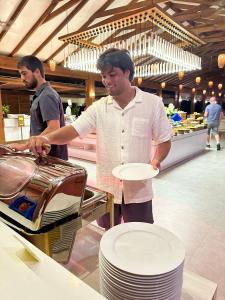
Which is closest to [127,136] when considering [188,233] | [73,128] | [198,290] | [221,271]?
[73,128]

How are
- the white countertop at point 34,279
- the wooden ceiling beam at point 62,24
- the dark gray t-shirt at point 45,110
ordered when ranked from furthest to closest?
1. the wooden ceiling beam at point 62,24
2. the dark gray t-shirt at point 45,110
3. the white countertop at point 34,279

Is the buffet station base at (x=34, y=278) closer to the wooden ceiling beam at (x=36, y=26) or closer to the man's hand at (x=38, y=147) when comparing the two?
the man's hand at (x=38, y=147)

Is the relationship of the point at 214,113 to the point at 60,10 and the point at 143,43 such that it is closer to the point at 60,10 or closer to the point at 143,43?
the point at 143,43

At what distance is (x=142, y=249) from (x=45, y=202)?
1.11 feet

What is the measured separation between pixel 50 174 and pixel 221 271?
1.88 metres

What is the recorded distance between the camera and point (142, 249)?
69 cm

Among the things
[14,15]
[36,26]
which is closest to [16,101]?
[36,26]

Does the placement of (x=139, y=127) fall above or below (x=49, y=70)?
below

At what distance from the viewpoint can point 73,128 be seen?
145 cm

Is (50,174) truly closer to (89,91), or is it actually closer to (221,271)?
(221,271)

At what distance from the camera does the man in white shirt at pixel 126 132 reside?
137 cm

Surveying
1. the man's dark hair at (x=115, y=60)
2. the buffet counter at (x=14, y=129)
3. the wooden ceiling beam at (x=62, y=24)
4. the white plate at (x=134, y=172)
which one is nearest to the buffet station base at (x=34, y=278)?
the white plate at (x=134, y=172)

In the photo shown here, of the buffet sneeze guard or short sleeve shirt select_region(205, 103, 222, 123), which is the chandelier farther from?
short sleeve shirt select_region(205, 103, 222, 123)

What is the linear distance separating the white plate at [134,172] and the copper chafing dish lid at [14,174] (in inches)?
17.6
